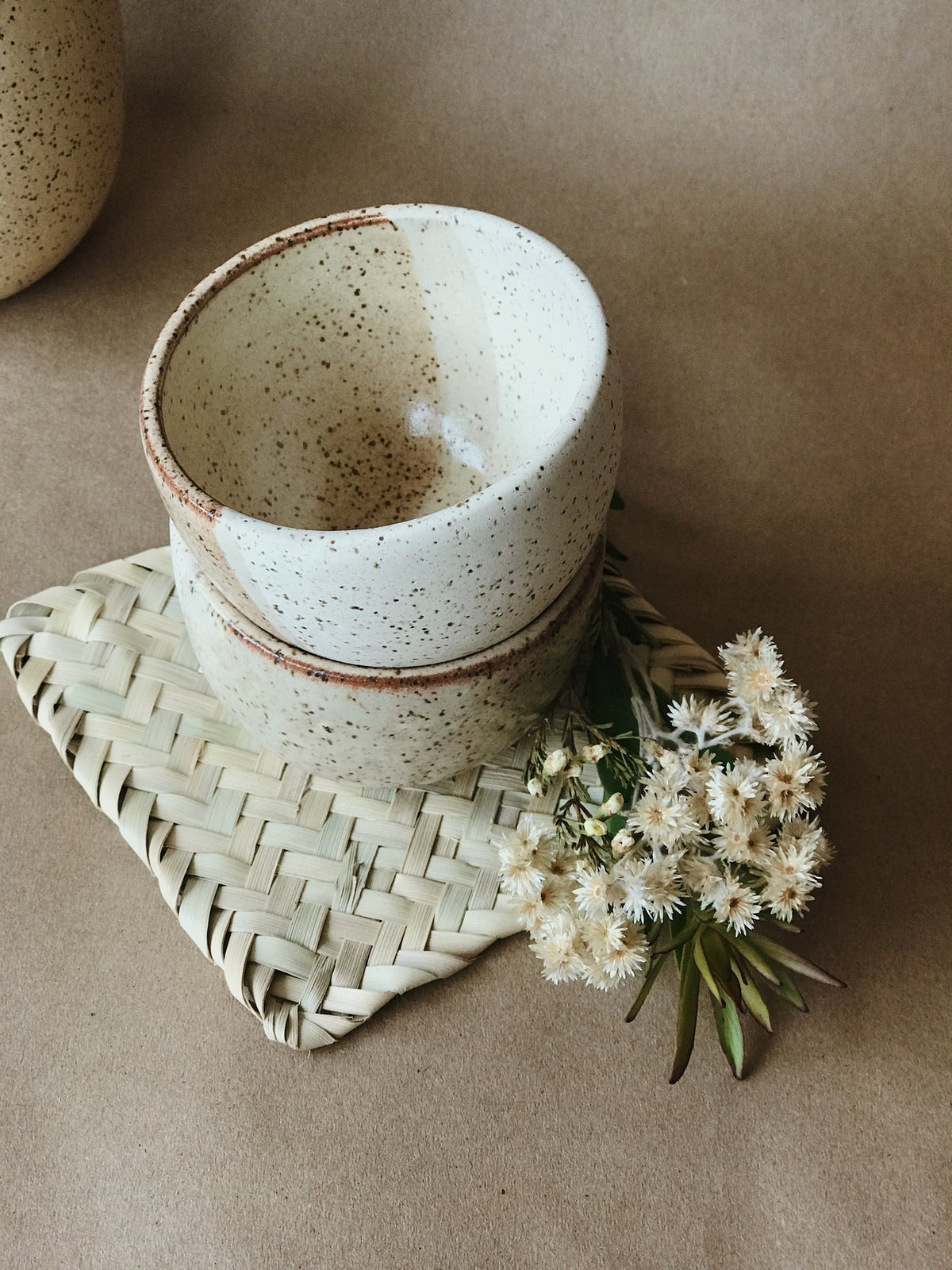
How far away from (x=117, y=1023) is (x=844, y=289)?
1.15 meters

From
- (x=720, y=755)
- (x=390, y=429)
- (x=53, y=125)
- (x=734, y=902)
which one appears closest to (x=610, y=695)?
(x=720, y=755)

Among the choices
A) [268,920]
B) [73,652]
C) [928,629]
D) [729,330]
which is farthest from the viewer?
[729,330]

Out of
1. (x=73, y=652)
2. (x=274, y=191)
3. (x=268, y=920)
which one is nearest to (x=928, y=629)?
(x=268, y=920)

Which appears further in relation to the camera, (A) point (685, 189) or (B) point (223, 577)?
(A) point (685, 189)

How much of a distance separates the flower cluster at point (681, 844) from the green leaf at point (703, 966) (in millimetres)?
12

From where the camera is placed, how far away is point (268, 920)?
2.68ft

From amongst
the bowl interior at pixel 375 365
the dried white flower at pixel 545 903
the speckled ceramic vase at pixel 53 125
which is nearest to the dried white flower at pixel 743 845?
the dried white flower at pixel 545 903

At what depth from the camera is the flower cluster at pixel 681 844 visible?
71 centimetres

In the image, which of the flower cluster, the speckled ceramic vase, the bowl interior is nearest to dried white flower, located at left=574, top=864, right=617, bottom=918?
the flower cluster

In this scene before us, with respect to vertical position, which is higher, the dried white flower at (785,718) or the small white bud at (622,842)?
the dried white flower at (785,718)

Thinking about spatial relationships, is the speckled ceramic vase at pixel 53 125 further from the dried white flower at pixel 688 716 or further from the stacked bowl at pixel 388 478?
the dried white flower at pixel 688 716

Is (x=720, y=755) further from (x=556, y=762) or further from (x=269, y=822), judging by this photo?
(x=269, y=822)

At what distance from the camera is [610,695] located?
0.86 meters

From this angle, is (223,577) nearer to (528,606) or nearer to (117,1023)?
(528,606)
